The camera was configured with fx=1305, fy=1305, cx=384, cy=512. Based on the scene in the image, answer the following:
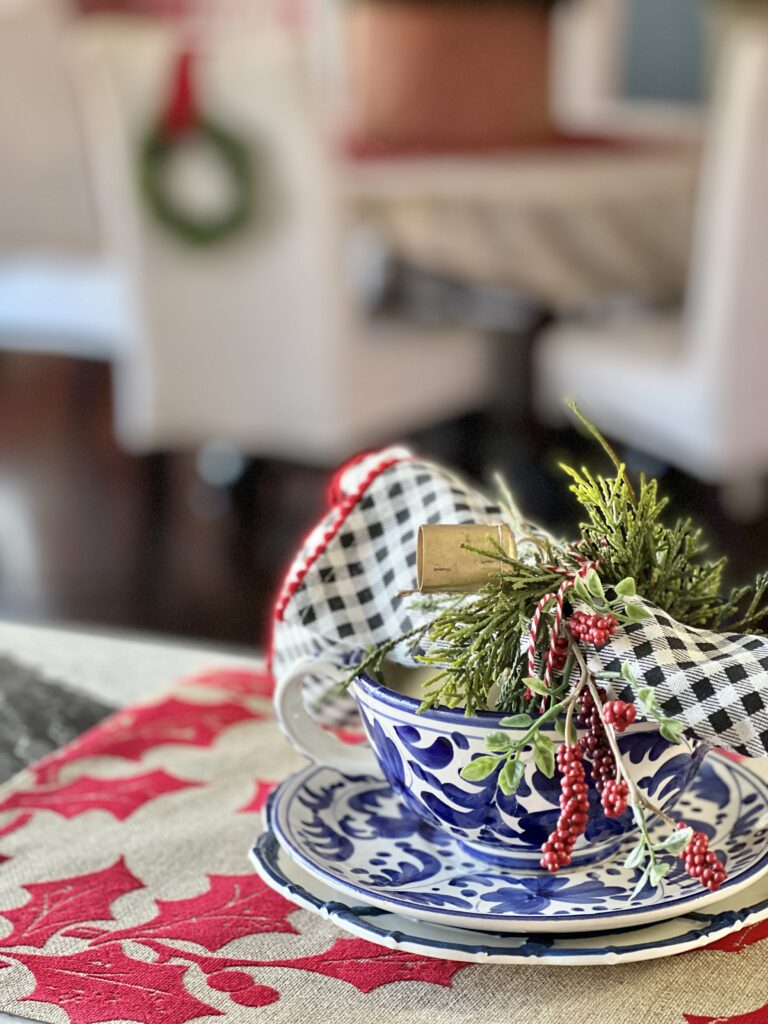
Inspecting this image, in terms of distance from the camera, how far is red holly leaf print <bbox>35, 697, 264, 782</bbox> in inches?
24.4

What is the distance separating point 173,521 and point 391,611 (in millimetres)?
2347

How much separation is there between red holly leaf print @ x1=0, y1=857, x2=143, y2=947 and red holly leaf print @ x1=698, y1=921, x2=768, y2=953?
8.5 inches

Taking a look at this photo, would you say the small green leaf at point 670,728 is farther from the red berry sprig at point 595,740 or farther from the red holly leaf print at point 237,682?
the red holly leaf print at point 237,682

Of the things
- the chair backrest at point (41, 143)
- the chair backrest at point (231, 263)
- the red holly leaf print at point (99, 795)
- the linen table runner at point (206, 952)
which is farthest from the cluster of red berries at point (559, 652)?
the chair backrest at point (41, 143)

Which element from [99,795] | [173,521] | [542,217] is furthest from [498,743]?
[173,521]

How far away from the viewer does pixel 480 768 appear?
0.41m

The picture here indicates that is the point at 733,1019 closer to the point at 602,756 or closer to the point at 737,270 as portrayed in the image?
the point at 602,756

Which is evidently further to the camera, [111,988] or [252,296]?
[252,296]

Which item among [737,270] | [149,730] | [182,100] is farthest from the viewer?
[182,100]

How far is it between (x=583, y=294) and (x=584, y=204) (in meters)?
0.18

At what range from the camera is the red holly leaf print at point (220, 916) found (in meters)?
0.47

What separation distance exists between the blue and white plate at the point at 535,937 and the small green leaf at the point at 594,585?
121 millimetres

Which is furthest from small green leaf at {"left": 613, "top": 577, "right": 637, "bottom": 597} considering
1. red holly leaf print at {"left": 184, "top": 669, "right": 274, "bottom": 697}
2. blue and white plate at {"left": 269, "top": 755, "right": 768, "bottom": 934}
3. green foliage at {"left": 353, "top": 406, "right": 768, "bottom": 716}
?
red holly leaf print at {"left": 184, "top": 669, "right": 274, "bottom": 697}

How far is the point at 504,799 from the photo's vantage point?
462 mm
